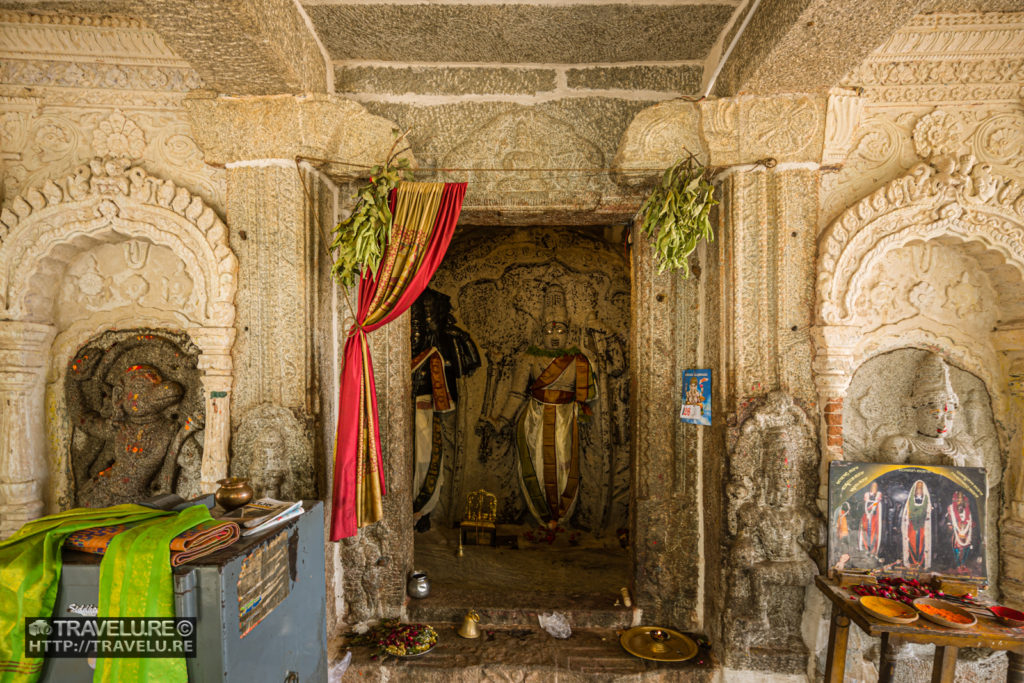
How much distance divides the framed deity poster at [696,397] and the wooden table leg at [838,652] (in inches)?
50.5

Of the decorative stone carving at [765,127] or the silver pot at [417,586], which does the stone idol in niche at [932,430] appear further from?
the silver pot at [417,586]

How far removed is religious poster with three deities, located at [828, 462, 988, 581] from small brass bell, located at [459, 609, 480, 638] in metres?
→ 2.36

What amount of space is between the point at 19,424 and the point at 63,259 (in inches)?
44.1

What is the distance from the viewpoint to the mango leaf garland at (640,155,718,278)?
2.93 metres

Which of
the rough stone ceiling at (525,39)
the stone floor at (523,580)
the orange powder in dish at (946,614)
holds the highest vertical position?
the rough stone ceiling at (525,39)

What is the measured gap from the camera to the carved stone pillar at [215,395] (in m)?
3.10

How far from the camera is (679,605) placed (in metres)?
3.45

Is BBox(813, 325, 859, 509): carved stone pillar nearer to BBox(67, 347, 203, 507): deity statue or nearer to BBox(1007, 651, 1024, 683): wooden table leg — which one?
BBox(1007, 651, 1024, 683): wooden table leg

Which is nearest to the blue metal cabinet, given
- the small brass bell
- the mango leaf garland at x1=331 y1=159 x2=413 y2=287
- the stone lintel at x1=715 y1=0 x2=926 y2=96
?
the small brass bell

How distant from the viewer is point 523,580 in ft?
14.8

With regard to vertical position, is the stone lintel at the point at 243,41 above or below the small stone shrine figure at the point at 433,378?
above

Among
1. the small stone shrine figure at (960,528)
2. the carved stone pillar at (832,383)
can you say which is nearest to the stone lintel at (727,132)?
the carved stone pillar at (832,383)

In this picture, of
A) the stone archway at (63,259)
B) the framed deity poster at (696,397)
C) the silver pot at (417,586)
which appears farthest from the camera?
the silver pot at (417,586)

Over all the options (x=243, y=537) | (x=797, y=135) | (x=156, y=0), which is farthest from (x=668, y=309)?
(x=156, y=0)
